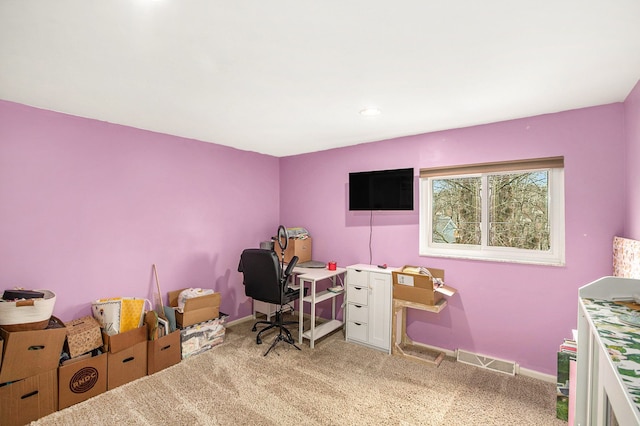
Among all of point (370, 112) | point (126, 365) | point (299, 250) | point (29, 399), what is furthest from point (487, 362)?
point (29, 399)

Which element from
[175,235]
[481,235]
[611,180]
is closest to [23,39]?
[175,235]

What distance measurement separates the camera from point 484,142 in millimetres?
2893

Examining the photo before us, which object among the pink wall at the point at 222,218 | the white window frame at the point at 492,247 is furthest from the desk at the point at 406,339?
the white window frame at the point at 492,247

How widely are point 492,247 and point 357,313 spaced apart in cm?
157

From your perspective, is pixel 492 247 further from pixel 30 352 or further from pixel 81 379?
pixel 30 352

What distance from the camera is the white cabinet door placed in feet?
10.3

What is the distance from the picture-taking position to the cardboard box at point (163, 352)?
2711 mm

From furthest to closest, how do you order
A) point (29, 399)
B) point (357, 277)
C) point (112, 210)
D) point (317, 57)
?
point (357, 277) < point (112, 210) < point (29, 399) < point (317, 57)

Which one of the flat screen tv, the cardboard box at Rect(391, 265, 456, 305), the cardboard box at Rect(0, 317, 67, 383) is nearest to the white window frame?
the flat screen tv

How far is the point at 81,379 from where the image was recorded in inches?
91.2

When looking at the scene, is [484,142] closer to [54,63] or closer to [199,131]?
[199,131]

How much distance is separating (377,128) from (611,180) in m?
1.95

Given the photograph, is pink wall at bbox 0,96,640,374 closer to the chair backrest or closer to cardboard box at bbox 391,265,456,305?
cardboard box at bbox 391,265,456,305

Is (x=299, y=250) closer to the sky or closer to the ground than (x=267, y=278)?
closer to the sky
